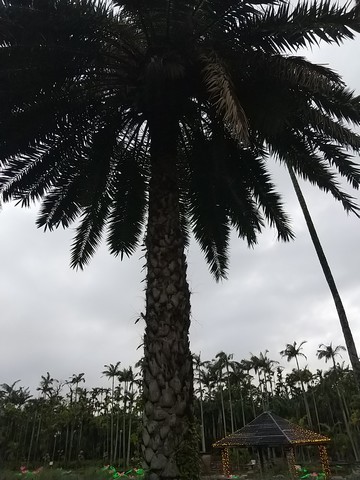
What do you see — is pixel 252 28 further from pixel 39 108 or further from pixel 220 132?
pixel 39 108

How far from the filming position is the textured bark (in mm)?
6035

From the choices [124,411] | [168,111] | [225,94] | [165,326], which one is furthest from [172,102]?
[124,411]

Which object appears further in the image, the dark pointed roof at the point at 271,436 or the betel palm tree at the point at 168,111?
the dark pointed roof at the point at 271,436

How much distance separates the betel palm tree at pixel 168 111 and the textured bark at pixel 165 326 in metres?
0.02

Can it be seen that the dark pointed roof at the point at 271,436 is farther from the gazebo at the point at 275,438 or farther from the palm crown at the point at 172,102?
the palm crown at the point at 172,102

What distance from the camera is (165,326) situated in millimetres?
6762

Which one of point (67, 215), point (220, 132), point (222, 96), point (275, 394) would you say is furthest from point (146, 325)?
point (275, 394)

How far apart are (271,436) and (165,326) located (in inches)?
893

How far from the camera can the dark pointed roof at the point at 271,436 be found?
25.7 meters

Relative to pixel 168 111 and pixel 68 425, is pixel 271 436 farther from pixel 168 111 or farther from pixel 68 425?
pixel 68 425

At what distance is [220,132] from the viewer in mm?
8906

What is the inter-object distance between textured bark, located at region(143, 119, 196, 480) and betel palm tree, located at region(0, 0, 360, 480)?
0.06ft

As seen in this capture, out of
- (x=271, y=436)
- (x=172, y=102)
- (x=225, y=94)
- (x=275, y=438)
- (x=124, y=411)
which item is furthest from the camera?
(x=124, y=411)

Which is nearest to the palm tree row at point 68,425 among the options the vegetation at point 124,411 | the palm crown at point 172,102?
the vegetation at point 124,411
